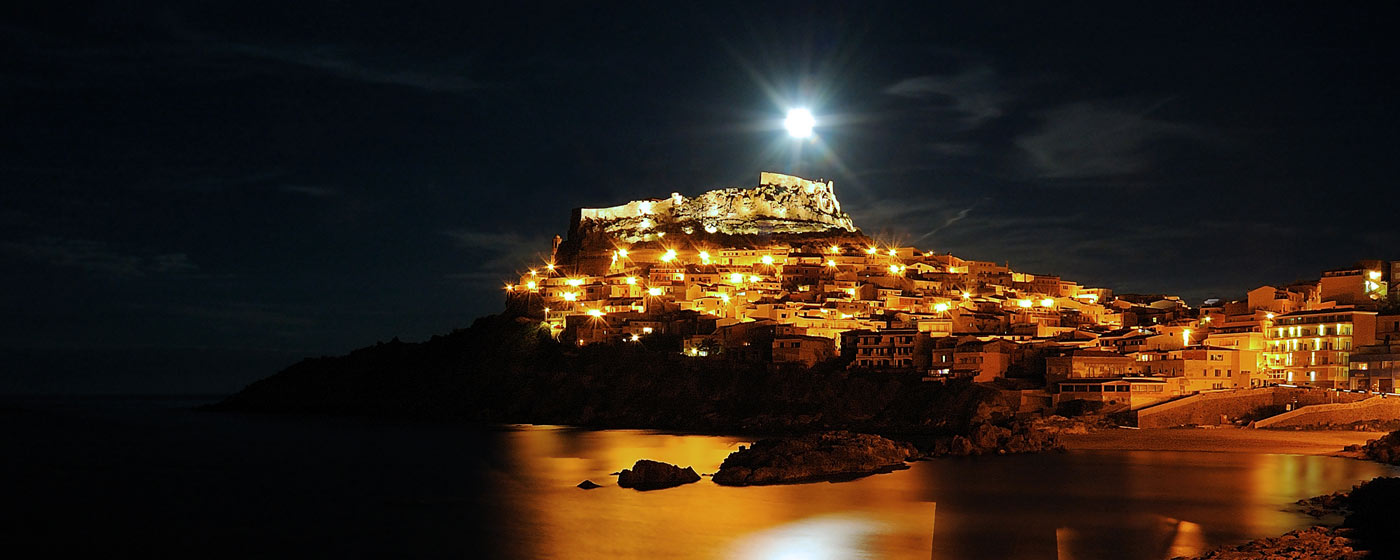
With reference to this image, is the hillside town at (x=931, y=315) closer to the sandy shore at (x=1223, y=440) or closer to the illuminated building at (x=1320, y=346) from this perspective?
the illuminated building at (x=1320, y=346)

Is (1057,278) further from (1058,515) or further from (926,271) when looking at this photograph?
(1058,515)

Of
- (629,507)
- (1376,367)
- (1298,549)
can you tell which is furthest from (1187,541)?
(1376,367)

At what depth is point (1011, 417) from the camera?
39.2m

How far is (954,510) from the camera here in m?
23.9

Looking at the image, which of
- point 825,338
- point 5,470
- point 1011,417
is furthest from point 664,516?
point 825,338

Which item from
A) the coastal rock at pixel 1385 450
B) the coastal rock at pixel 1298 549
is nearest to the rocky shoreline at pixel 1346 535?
the coastal rock at pixel 1298 549

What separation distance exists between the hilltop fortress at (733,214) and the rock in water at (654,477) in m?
48.4

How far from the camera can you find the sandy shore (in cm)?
3288

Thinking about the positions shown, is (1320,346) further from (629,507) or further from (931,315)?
(629,507)

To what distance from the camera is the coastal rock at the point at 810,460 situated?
2819 centimetres

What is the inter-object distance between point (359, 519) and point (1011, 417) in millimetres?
22747

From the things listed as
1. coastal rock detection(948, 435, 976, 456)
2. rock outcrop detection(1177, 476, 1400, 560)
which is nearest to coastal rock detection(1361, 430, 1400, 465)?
rock outcrop detection(1177, 476, 1400, 560)

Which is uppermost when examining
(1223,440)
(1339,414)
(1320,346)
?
(1320,346)

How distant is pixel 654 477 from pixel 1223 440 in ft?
58.3
